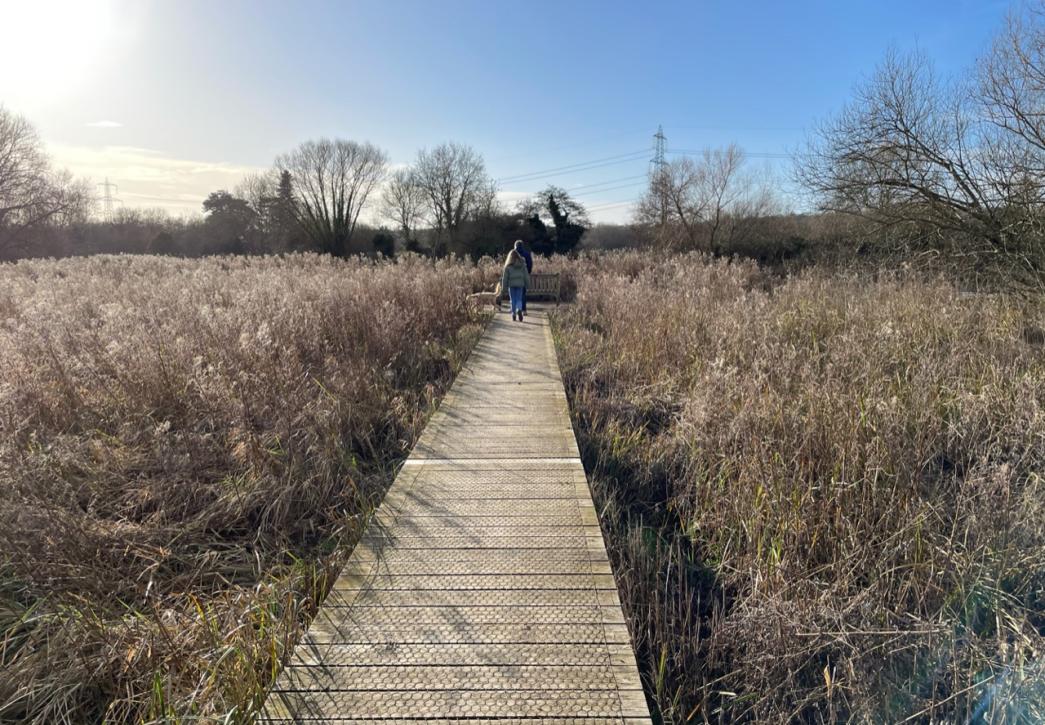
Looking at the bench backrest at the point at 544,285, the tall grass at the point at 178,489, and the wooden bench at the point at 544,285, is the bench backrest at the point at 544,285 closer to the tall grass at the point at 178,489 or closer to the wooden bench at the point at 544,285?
the wooden bench at the point at 544,285

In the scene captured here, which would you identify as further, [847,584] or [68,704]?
[847,584]

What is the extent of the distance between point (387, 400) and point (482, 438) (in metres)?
1.49

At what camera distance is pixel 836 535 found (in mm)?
2557

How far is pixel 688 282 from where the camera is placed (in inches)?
355

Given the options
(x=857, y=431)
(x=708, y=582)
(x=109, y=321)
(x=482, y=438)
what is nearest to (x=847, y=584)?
(x=708, y=582)

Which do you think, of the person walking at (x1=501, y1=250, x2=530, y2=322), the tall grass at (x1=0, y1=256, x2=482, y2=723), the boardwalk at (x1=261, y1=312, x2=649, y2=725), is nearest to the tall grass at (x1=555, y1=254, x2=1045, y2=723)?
the boardwalk at (x1=261, y1=312, x2=649, y2=725)

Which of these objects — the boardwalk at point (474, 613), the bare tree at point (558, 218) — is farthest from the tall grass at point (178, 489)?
the bare tree at point (558, 218)

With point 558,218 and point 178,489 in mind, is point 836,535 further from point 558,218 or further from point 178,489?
point 558,218

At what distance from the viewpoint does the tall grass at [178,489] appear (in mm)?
1945

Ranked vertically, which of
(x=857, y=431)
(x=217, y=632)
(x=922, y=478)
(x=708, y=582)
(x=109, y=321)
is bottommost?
(x=708, y=582)

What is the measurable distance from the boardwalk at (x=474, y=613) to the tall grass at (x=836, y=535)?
33 centimetres

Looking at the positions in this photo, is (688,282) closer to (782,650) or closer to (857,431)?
(857,431)

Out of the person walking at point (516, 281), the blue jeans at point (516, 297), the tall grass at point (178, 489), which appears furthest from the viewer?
the blue jeans at point (516, 297)

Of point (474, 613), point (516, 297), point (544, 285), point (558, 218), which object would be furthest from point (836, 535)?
point (558, 218)
